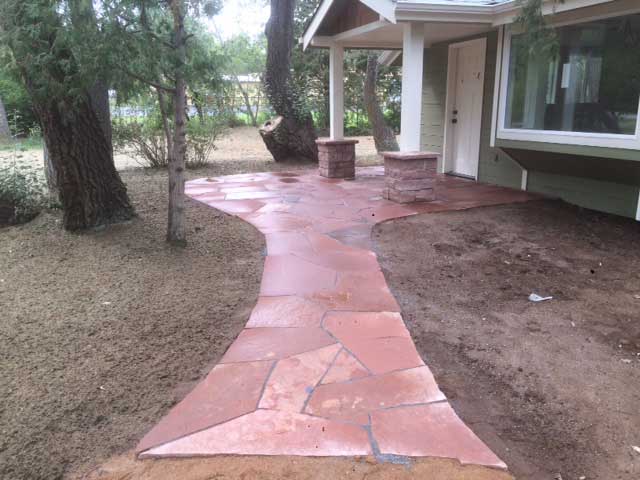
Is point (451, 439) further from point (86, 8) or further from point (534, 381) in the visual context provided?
point (86, 8)

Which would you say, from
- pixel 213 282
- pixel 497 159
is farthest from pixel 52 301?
pixel 497 159

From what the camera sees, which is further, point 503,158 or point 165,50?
point 503,158

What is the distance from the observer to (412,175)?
6668 mm

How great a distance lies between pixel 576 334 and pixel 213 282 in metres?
2.72

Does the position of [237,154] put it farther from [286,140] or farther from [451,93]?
[451,93]

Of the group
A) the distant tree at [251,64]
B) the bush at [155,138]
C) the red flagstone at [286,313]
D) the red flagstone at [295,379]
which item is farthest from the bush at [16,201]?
the distant tree at [251,64]

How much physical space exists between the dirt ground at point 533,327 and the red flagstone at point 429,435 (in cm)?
12

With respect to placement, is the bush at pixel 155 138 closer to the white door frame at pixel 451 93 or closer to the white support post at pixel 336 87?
the white support post at pixel 336 87

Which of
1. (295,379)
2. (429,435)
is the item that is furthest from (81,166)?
(429,435)

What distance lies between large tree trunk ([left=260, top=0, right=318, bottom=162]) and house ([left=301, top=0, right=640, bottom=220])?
7.53 ft

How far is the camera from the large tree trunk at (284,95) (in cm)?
1113

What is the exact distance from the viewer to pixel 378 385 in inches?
105

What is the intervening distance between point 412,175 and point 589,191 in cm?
228

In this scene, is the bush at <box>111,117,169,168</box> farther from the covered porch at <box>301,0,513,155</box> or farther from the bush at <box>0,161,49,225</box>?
the bush at <box>0,161,49,225</box>
